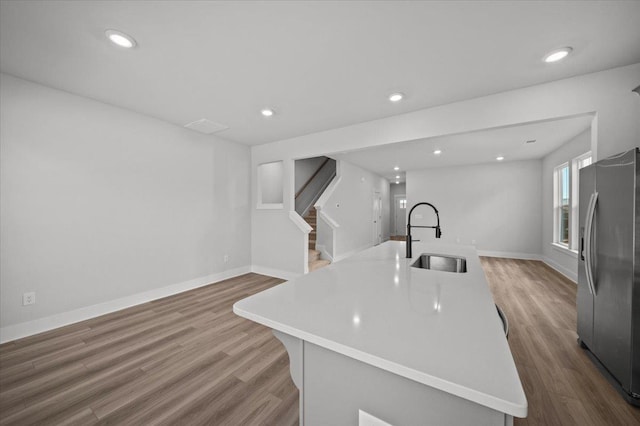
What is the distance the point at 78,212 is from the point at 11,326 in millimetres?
1202

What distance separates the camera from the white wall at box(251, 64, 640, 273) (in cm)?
219

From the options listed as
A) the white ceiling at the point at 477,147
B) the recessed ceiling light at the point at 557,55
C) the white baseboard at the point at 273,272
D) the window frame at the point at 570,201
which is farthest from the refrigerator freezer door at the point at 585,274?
the white baseboard at the point at 273,272

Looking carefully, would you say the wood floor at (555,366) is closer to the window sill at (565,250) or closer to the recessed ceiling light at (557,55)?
the window sill at (565,250)

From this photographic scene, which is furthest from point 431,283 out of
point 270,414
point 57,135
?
point 57,135

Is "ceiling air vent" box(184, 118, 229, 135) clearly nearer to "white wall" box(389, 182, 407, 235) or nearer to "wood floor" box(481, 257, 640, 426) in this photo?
"wood floor" box(481, 257, 640, 426)

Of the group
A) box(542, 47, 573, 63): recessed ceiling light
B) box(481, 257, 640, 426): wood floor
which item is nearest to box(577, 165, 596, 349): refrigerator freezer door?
box(481, 257, 640, 426): wood floor

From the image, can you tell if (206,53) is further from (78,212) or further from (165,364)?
(165,364)

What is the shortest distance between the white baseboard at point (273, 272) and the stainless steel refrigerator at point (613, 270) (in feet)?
11.7

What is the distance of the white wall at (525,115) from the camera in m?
2.19

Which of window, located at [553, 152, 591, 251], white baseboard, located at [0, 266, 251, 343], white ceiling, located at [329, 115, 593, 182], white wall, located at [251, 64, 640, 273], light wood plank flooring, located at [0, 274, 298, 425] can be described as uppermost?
white ceiling, located at [329, 115, 593, 182]

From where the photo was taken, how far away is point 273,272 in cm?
465

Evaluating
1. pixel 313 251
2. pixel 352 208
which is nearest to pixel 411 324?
pixel 313 251

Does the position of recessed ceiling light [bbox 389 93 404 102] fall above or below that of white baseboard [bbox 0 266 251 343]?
above

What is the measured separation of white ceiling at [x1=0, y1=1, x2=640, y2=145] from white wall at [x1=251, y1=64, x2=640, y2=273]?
13cm
